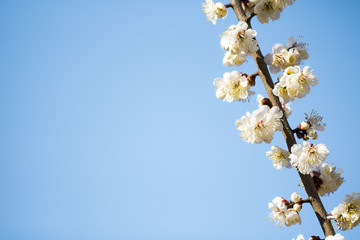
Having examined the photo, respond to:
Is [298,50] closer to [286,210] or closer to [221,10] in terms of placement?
[221,10]

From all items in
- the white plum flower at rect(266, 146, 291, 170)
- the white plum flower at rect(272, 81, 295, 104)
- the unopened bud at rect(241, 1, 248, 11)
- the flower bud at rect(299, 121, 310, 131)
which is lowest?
the white plum flower at rect(266, 146, 291, 170)

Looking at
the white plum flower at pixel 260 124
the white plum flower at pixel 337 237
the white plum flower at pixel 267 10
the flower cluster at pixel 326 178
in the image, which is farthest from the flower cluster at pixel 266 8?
the white plum flower at pixel 337 237

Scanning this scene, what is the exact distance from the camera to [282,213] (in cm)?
246

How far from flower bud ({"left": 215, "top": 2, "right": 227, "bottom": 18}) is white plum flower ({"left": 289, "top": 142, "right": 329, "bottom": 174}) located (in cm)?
121

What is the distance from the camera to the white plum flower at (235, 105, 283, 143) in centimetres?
236

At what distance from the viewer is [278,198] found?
8.23ft

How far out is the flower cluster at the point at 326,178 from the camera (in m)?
2.43

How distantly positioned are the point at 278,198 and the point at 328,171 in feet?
1.30

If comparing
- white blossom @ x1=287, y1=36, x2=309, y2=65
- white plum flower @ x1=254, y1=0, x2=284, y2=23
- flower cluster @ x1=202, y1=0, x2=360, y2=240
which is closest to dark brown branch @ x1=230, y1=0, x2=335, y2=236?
flower cluster @ x1=202, y1=0, x2=360, y2=240

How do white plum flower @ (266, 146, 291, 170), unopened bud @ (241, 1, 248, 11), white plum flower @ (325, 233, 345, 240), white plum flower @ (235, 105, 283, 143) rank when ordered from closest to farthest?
white plum flower @ (325, 233, 345, 240) → white plum flower @ (235, 105, 283, 143) → white plum flower @ (266, 146, 291, 170) → unopened bud @ (241, 1, 248, 11)

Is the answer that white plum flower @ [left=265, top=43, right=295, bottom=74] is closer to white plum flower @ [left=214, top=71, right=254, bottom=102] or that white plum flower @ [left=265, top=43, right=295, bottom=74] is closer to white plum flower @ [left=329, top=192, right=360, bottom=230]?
white plum flower @ [left=214, top=71, right=254, bottom=102]

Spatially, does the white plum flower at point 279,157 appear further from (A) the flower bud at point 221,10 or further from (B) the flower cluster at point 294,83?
(A) the flower bud at point 221,10

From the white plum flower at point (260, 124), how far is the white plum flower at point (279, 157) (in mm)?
102

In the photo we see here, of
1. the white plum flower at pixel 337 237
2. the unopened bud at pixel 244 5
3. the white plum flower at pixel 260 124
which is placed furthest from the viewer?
the unopened bud at pixel 244 5
